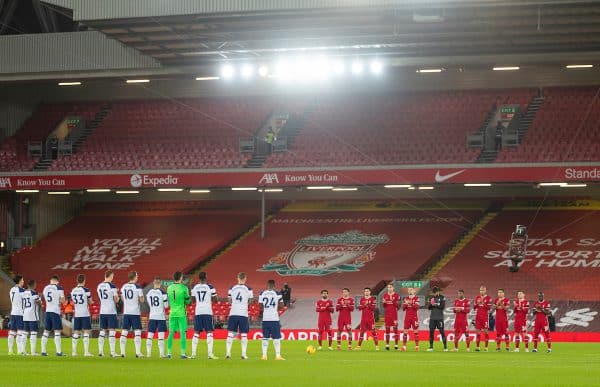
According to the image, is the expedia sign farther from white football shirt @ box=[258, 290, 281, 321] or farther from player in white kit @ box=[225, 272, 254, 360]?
player in white kit @ box=[225, 272, 254, 360]

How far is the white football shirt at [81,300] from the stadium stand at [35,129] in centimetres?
2576

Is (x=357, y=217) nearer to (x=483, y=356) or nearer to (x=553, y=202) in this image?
(x=553, y=202)

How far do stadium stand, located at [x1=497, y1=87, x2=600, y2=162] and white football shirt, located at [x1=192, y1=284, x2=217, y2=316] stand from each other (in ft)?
76.9

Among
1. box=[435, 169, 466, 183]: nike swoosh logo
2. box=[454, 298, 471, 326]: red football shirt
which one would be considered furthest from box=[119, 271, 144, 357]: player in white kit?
box=[435, 169, 466, 183]: nike swoosh logo

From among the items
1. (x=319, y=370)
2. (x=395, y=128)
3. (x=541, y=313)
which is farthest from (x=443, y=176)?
(x=319, y=370)

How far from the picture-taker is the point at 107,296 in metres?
28.7

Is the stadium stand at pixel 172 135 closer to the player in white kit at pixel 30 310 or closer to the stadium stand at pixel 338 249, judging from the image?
the stadium stand at pixel 338 249

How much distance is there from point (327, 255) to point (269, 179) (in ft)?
15.9

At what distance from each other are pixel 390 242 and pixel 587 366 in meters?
25.6

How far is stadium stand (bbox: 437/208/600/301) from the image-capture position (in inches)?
1783

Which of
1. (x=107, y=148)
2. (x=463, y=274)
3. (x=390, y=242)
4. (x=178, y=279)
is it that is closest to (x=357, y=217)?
(x=390, y=242)

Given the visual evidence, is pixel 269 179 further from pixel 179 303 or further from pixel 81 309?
pixel 179 303

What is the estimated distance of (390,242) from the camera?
50875mm

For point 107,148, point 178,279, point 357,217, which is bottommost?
point 178,279
